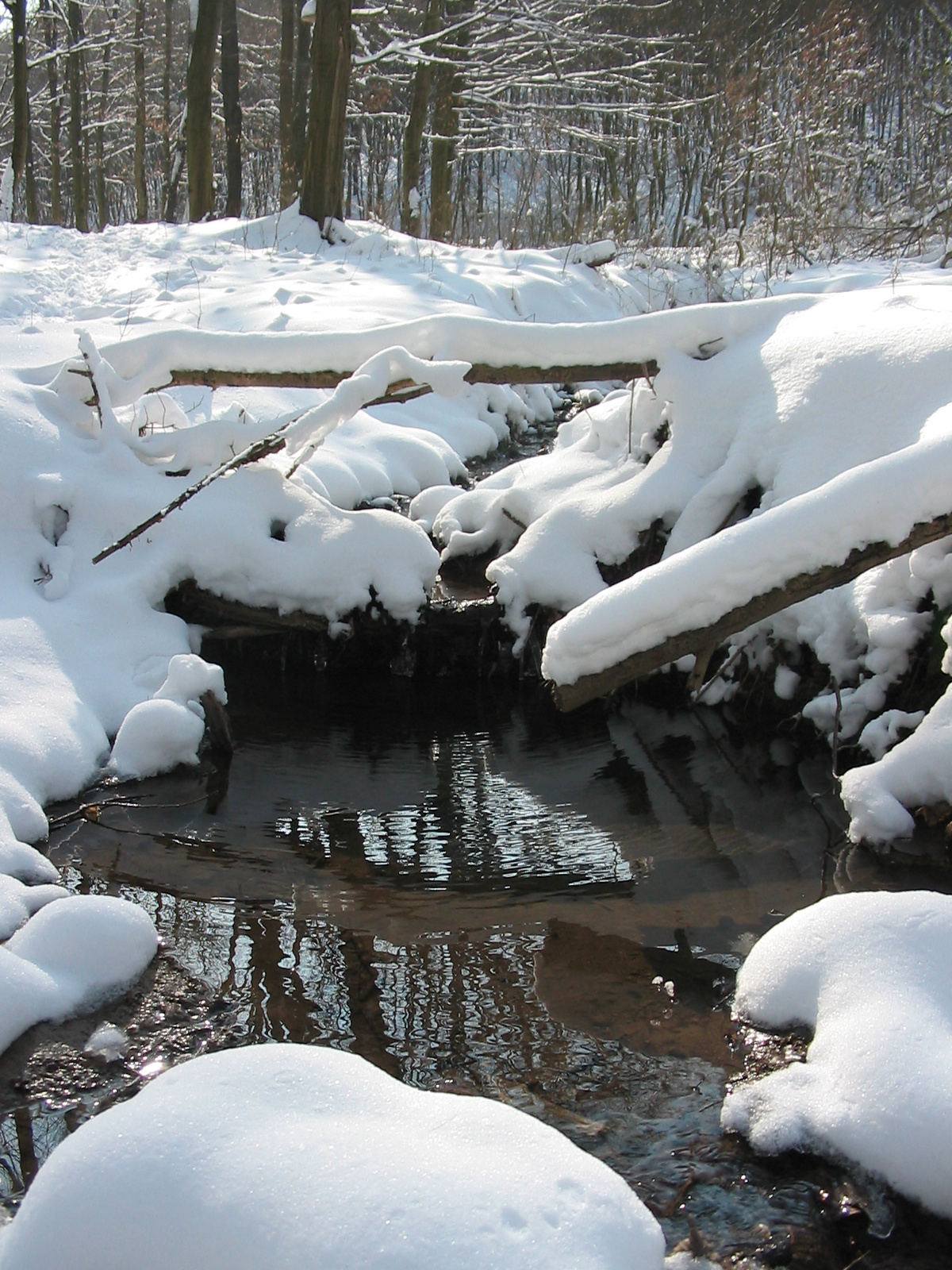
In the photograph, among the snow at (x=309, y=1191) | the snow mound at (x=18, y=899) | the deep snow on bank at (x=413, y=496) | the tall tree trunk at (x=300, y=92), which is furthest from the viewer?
the tall tree trunk at (x=300, y=92)

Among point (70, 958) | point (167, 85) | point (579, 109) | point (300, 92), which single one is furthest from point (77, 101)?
point (70, 958)

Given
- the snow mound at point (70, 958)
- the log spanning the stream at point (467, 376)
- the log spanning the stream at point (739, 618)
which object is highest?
the log spanning the stream at point (467, 376)

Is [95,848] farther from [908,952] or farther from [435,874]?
[908,952]

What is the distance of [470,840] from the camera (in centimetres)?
456

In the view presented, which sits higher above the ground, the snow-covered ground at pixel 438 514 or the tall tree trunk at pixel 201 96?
the tall tree trunk at pixel 201 96

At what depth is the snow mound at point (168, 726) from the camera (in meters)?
4.88

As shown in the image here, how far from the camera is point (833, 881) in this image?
4070mm

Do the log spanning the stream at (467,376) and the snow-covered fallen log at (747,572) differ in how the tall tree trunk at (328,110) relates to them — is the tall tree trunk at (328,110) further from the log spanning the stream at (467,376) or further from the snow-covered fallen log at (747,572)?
the snow-covered fallen log at (747,572)

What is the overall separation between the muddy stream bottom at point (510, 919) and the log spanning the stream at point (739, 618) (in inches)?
33.6

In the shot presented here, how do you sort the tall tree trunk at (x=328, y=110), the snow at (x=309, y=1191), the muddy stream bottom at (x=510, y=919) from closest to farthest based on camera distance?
the snow at (x=309, y=1191) < the muddy stream bottom at (x=510, y=919) < the tall tree trunk at (x=328, y=110)

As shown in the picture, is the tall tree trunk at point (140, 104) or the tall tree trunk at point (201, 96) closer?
the tall tree trunk at point (201, 96)

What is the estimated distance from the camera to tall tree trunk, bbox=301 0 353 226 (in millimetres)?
12547

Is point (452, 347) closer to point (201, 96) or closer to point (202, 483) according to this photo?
point (202, 483)

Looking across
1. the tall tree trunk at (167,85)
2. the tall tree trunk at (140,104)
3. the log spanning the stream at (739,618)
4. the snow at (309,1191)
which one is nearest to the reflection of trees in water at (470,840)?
the log spanning the stream at (739,618)
